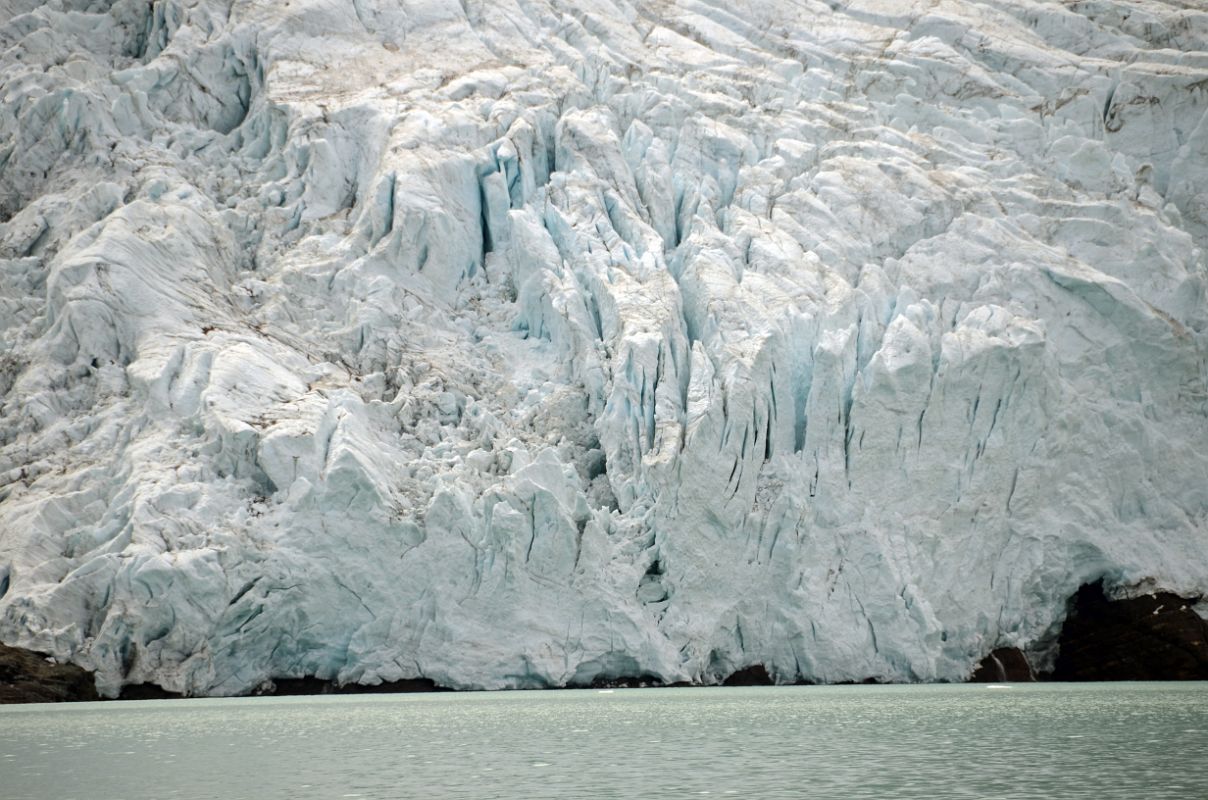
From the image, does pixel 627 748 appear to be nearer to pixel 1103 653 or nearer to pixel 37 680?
pixel 37 680

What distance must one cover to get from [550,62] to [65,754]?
2306cm

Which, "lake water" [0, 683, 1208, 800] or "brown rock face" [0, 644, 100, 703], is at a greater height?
"lake water" [0, 683, 1208, 800]

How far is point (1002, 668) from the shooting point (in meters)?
26.7

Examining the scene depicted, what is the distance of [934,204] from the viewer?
1199 inches

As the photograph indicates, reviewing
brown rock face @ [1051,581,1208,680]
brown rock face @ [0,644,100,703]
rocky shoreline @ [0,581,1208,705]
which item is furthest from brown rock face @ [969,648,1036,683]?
brown rock face @ [0,644,100,703]

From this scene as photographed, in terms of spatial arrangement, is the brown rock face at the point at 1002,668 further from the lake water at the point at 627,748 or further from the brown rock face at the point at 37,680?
the brown rock face at the point at 37,680

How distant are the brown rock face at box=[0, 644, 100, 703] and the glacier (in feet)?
0.97

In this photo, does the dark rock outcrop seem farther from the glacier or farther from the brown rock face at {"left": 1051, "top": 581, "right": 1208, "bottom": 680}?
the brown rock face at {"left": 1051, "top": 581, "right": 1208, "bottom": 680}

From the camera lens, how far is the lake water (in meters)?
11.2

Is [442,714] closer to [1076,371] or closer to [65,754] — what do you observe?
[65,754]

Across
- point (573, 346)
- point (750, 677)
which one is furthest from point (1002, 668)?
point (573, 346)

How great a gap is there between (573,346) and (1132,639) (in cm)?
1223

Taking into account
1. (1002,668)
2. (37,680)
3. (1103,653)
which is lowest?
(37,680)

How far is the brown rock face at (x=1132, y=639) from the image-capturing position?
2620cm
